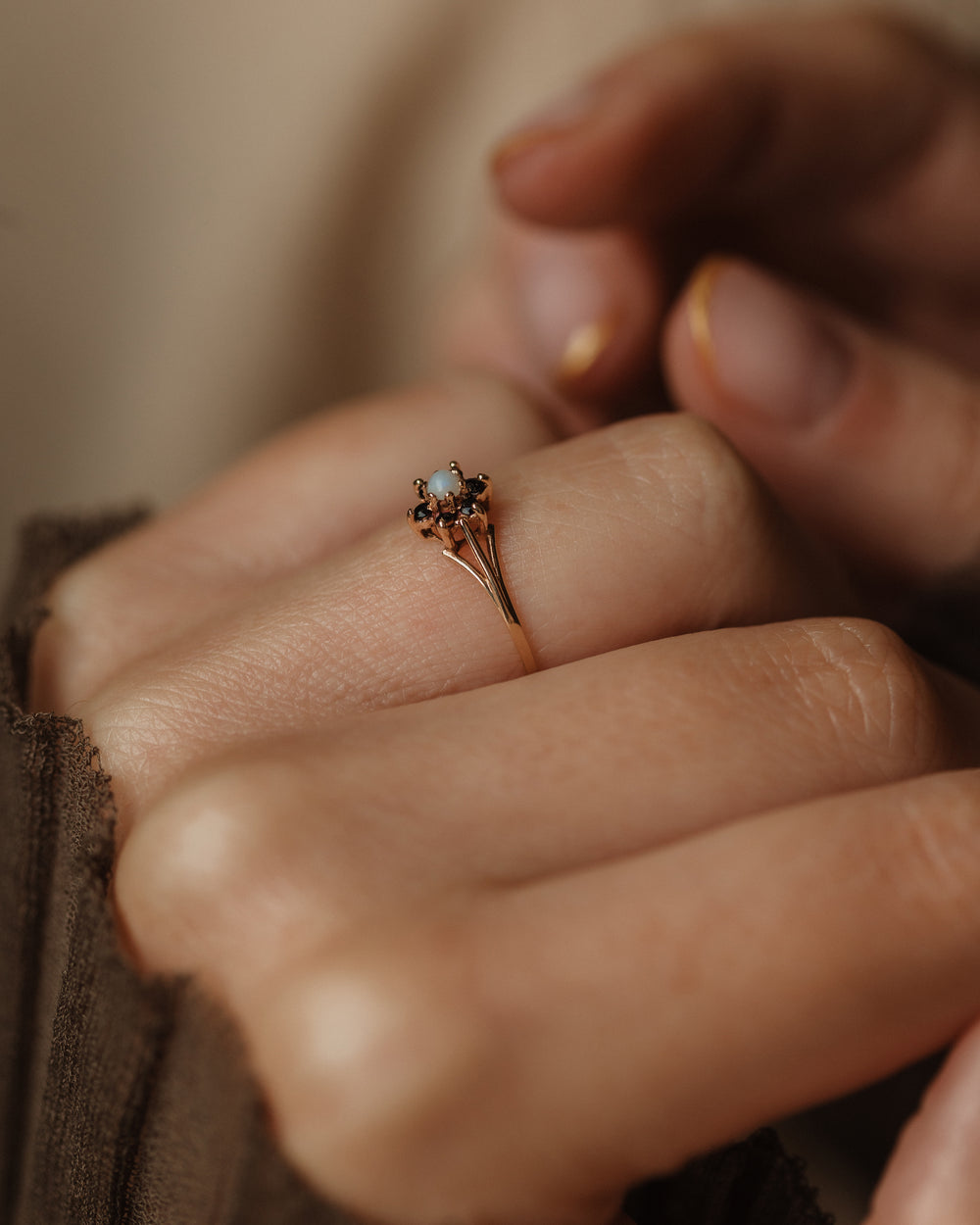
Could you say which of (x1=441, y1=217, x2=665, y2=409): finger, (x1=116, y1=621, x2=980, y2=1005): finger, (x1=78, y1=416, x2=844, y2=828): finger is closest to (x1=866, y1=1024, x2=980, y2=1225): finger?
(x1=116, y1=621, x2=980, y2=1005): finger

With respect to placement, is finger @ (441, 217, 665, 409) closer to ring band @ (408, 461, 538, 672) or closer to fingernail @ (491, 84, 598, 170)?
fingernail @ (491, 84, 598, 170)

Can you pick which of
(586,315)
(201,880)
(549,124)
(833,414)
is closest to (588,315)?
(586,315)

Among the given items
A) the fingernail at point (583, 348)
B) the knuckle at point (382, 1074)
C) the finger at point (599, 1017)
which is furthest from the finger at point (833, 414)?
the knuckle at point (382, 1074)

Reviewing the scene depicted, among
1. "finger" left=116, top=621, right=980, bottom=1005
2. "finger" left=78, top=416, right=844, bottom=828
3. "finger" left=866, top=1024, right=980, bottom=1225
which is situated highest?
"finger" left=78, top=416, right=844, bottom=828

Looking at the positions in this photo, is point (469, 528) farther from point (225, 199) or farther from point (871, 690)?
point (225, 199)

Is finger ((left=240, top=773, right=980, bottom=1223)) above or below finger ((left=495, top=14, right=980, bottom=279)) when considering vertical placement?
below

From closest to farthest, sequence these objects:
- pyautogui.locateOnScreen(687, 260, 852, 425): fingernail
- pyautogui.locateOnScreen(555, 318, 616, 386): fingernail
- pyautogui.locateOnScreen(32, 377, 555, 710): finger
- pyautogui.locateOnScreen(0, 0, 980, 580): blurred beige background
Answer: pyautogui.locateOnScreen(32, 377, 555, 710): finger
pyautogui.locateOnScreen(687, 260, 852, 425): fingernail
pyautogui.locateOnScreen(555, 318, 616, 386): fingernail
pyautogui.locateOnScreen(0, 0, 980, 580): blurred beige background

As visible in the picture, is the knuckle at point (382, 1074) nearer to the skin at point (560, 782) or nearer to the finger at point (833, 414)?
the skin at point (560, 782)
